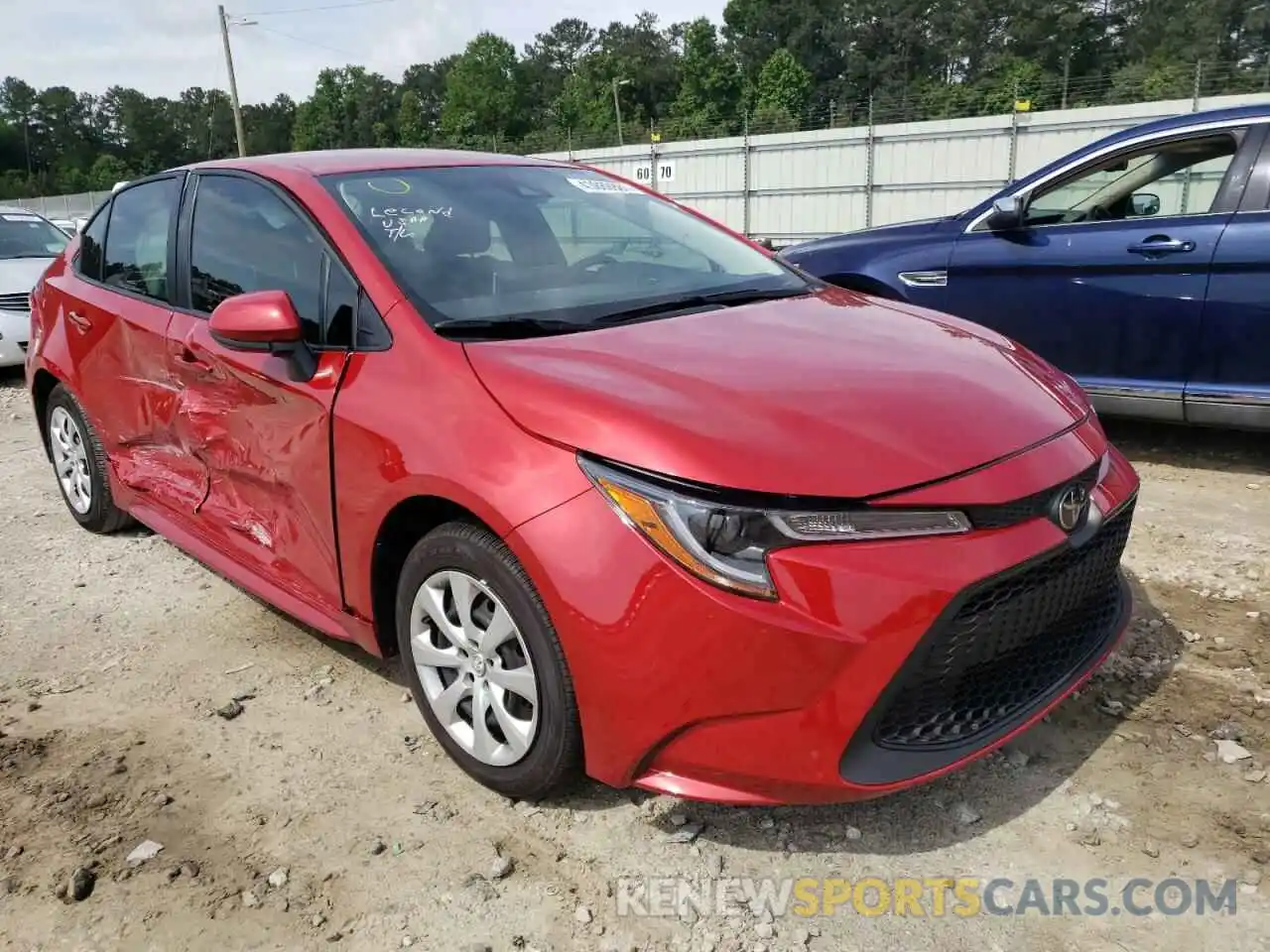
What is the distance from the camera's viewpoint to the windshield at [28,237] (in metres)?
9.87

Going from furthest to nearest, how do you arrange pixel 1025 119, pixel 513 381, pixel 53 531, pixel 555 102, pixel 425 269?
pixel 555 102 → pixel 1025 119 → pixel 53 531 → pixel 425 269 → pixel 513 381

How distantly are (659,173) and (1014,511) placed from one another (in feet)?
76.9

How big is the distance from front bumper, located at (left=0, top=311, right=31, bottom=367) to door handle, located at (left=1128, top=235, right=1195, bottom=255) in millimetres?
8605

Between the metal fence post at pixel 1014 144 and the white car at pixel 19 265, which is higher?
the metal fence post at pixel 1014 144

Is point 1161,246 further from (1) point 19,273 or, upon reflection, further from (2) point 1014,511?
(1) point 19,273

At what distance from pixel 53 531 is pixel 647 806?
3.56m

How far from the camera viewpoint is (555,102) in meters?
90.7

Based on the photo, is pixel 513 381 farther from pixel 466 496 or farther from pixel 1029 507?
pixel 1029 507

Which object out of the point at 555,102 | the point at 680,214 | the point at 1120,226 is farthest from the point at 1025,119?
the point at 555,102

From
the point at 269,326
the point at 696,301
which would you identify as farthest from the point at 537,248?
the point at 269,326

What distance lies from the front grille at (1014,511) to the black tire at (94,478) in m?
3.57

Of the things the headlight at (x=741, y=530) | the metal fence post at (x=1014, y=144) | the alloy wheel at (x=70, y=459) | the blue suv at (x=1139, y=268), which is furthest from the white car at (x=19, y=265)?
the metal fence post at (x=1014, y=144)

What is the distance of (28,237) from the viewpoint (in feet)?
33.4

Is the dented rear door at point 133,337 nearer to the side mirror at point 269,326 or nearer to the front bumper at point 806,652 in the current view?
the side mirror at point 269,326
